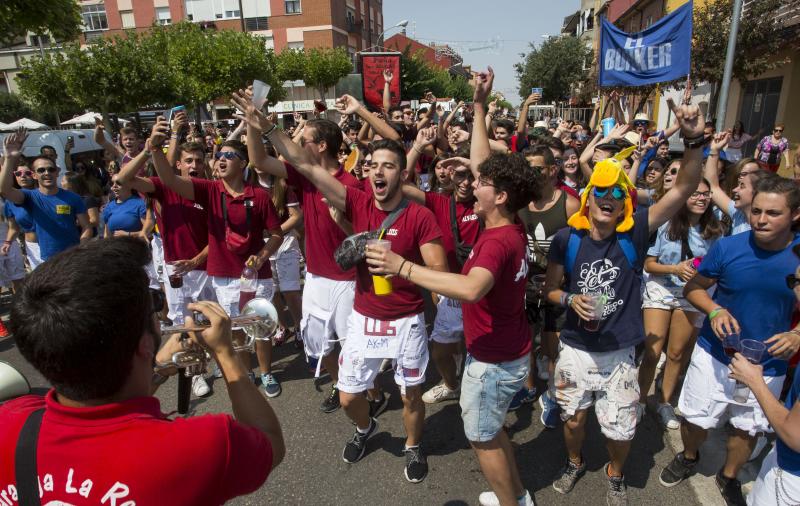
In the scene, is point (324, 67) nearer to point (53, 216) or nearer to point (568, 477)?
point (53, 216)

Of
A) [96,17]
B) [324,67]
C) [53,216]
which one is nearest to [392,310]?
[53,216]

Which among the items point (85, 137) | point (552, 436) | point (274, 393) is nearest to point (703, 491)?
point (552, 436)

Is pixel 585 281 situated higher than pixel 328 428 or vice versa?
pixel 585 281

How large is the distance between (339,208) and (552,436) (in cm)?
235

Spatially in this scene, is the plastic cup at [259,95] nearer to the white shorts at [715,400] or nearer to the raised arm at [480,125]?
the raised arm at [480,125]

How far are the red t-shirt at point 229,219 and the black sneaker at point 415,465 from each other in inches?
81.4

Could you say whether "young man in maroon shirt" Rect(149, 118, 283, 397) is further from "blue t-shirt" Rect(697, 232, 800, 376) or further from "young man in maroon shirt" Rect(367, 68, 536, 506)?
"blue t-shirt" Rect(697, 232, 800, 376)

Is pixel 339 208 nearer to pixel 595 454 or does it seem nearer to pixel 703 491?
pixel 595 454

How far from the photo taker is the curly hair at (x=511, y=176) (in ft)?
8.31

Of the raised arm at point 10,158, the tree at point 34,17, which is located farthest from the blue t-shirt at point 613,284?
the tree at point 34,17

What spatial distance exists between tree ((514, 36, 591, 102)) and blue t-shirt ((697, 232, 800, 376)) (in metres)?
37.5

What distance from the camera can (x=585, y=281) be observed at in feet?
9.23

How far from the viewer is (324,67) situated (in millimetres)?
36375

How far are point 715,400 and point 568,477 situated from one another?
100cm
